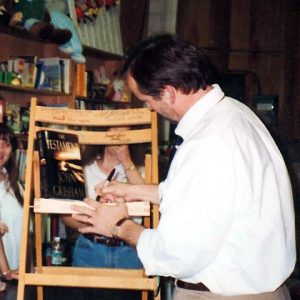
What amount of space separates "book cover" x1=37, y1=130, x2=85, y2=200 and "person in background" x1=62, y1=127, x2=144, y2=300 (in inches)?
11.6

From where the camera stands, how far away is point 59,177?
5.80ft

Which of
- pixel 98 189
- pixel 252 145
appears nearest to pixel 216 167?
pixel 252 145

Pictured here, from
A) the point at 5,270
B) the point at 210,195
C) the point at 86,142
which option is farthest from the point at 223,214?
the point at 5,270

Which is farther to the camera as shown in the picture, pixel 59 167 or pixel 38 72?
pixel 38 72

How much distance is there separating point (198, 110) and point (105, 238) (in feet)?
2.89

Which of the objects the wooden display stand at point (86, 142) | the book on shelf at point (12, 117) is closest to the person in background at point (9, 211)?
the book on shelf at point (12, 117)

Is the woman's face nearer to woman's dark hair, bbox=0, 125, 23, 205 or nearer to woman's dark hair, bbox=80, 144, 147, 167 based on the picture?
woman's dark hair, bbox=0, 125, 23, 205

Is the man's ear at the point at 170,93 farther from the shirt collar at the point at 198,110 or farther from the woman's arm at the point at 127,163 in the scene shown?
the woman's arm at the point at 127,163

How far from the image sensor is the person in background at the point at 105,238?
2.05 meters

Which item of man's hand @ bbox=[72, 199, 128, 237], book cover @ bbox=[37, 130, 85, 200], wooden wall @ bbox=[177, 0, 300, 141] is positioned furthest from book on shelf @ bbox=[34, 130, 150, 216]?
wooden wall @ bbox=[177, 0, 300, 141]

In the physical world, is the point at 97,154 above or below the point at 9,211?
above

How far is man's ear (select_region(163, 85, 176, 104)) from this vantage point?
1.31m

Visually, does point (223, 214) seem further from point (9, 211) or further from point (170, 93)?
point (9, 211)

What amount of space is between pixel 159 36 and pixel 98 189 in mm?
606
